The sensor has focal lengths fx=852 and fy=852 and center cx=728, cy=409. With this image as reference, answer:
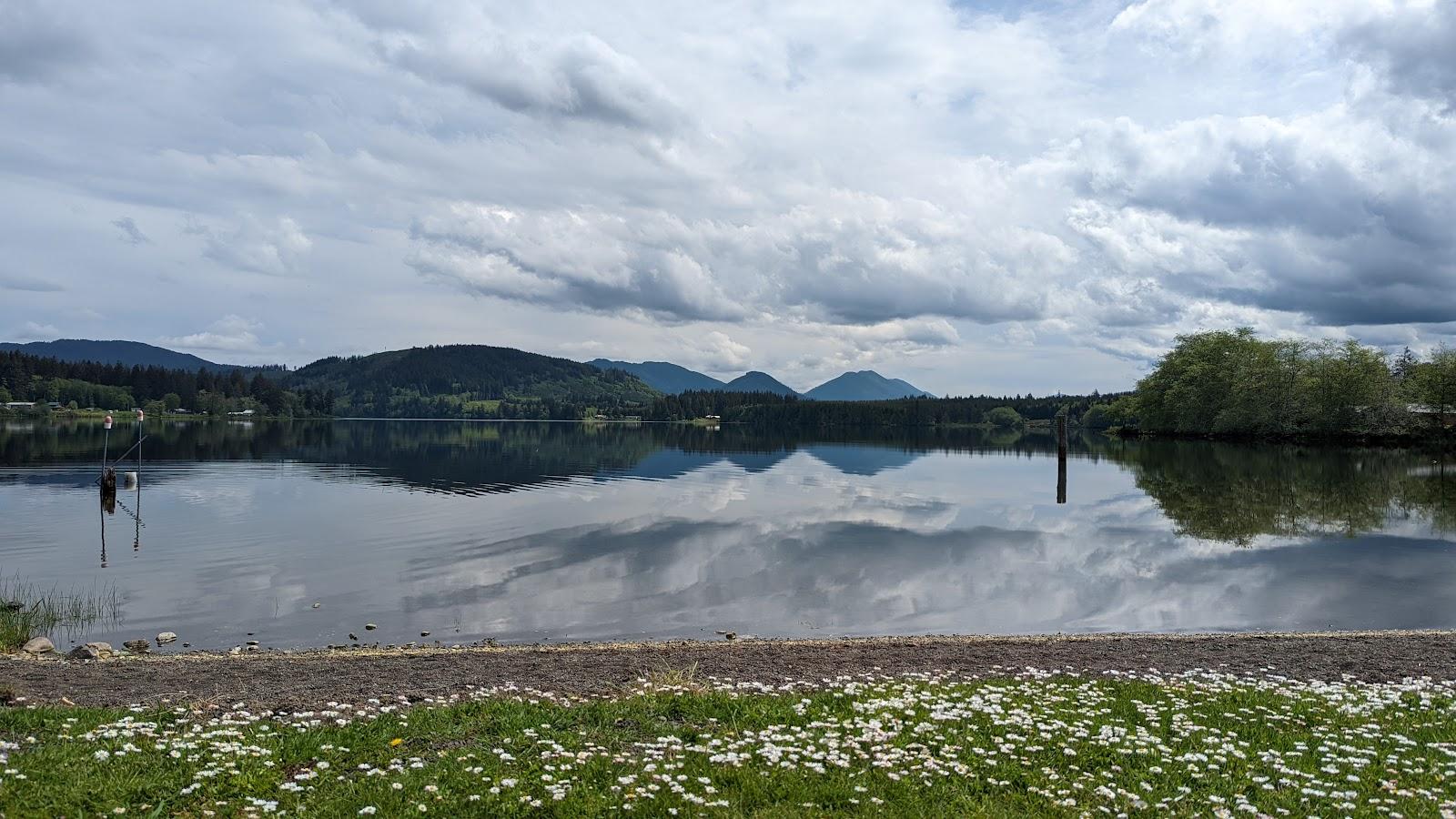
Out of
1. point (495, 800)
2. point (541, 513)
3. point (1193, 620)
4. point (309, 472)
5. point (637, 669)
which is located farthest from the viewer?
point (309, 472)

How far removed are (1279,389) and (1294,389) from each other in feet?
9.13

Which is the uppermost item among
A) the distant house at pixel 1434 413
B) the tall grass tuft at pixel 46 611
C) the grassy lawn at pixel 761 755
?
the distant house at pixel 1434 413

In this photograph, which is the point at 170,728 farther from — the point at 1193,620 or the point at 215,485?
the point at 215,485

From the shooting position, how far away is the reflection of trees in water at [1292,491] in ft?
163

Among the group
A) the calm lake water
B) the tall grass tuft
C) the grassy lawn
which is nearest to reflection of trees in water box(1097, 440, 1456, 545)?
the calm lake water

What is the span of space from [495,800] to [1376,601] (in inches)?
1273

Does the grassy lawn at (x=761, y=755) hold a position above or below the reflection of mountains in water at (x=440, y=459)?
above

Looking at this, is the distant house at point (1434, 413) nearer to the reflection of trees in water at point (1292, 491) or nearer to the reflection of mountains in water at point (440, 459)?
the reflection of trees in water at point (1292, 491)

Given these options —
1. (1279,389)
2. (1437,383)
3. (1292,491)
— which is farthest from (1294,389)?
(1292,491)

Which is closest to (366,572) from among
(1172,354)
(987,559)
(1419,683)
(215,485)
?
(987,559)

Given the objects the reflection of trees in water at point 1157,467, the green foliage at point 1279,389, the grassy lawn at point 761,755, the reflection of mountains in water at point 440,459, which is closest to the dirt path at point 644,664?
the grassy lawn at point 761,755

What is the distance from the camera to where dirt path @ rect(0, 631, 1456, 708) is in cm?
1541

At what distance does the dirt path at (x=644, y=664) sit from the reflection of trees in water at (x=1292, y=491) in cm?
2634

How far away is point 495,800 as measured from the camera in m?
9.86
